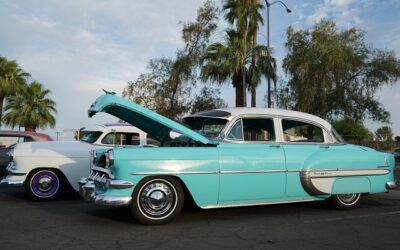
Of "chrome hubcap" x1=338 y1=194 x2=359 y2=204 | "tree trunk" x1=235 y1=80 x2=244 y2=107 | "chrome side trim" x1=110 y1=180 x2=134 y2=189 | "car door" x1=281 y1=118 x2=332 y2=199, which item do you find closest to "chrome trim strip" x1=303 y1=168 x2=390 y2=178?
"car door" x1=281 y1=118 x2=332 y2=199

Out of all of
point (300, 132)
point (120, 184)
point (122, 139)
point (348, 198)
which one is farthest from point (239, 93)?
point (120, 184)

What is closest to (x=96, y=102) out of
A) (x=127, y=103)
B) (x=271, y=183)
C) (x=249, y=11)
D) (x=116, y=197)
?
(x=127, y=103)

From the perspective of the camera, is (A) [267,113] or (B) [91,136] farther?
(B) [91,136]

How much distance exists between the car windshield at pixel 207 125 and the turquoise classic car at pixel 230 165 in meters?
0.02

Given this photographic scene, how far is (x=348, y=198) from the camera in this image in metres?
7.81

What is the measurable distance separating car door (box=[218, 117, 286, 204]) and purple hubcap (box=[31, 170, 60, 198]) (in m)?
4.53

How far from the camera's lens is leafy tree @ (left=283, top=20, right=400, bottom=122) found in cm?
2741

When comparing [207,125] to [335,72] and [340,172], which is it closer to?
[340,172]

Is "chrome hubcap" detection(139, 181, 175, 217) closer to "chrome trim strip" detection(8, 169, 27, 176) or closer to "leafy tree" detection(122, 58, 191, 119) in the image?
"chrome trim strip" detection(8, 169, 27, 176)

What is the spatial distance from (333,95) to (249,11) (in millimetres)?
8165

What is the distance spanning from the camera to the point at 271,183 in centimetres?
689

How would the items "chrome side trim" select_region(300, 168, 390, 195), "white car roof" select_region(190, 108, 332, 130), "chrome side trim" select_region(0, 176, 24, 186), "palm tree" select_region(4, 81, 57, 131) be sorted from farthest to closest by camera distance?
"palm tree" select_region(4, 81, 57, 131) < "chrome side trim" select_region(0, 176, 24, 186) < "white car roof" select_region(190, 108, 332, 130) < "chrome side trim" select_region(300, 168, 390, 195)

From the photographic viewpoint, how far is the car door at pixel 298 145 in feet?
23.2

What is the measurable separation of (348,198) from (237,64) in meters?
15.8
